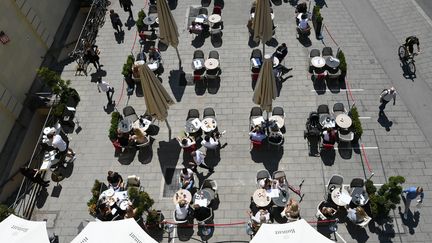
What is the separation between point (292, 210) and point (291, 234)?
8.00 feet

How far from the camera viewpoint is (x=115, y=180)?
17766 millimetres

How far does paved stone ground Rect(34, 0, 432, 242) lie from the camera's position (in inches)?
694

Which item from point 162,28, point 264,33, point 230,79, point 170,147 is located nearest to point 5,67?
point 162,28

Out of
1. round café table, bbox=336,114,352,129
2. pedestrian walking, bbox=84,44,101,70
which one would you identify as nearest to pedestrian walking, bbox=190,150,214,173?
round café table, bbox=336,114,352,129

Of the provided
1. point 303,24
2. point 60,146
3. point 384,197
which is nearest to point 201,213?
point 384,197

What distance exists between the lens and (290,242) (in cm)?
1342

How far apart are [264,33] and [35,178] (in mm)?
14146

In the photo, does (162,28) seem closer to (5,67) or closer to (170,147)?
(170,147)

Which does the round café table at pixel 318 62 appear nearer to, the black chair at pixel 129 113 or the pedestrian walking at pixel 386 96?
the pedestrian walking at pixel 386 96

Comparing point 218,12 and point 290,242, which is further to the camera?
point 218,12

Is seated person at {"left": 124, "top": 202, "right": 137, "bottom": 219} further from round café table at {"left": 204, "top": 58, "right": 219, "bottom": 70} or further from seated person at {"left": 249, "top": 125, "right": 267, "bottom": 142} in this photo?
round café table at {"left": 204, "top": 58, "right": 219, "bottom": 70}

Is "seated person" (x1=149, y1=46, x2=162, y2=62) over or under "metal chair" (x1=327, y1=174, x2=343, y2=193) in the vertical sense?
over

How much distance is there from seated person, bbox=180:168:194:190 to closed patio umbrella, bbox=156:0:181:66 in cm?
812

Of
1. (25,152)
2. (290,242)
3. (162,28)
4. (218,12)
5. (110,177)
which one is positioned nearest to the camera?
Answer: (290,242)
